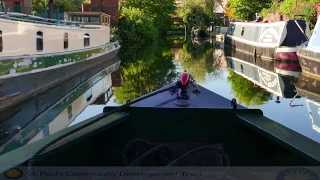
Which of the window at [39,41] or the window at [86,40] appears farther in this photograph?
the window at [86,40]

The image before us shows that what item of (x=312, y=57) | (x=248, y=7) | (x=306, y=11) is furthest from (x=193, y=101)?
(x=248, y=7)

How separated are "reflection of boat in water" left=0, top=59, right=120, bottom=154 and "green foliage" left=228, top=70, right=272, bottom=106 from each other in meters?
4.16

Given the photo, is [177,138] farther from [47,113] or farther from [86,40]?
[86,40]

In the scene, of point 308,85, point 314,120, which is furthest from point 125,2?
point 314,120

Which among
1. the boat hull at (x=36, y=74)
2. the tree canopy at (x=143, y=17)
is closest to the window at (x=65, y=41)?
the boat hull at (x=36, y=74)

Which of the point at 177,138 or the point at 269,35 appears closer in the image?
the point at 177,138

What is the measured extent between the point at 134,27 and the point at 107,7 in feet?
10.6

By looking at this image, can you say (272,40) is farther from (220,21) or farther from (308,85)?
(220,21)

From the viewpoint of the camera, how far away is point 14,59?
35.0ft

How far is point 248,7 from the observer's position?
47.1 metres

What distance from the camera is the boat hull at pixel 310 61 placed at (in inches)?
591
